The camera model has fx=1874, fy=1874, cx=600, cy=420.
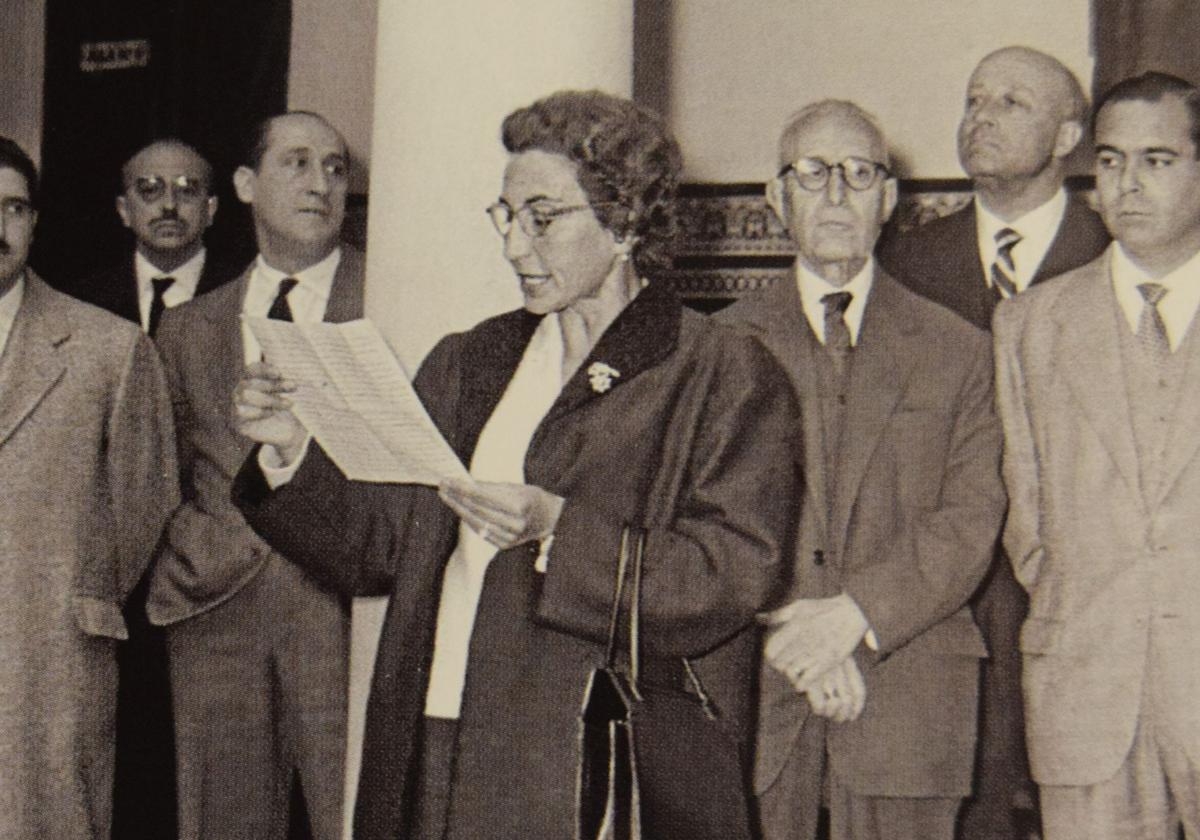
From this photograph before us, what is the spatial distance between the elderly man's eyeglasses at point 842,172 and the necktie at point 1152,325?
0.57 metres

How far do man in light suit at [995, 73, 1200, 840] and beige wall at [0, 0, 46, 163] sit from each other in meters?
3.98

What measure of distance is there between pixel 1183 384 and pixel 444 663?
1.55 m

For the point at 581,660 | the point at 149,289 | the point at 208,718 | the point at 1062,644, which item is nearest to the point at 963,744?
the point at 1062,644

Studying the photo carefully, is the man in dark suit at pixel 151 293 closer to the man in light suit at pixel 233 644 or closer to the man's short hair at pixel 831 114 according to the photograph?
the man in light suit at pixel 233 644

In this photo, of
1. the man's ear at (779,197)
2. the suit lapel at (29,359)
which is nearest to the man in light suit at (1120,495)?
the man's ear at (779,197)

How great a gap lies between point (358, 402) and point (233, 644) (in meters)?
1.77

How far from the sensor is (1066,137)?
170 inches

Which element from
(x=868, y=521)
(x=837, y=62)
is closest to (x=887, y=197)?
(x=868, y=521)

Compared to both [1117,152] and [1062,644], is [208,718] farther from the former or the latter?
[1117,152]

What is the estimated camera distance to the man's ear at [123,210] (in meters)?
5.70

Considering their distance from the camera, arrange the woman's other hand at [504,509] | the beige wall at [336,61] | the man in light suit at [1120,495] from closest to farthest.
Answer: the woman's other hand at [504,509]
the man in light suit at [1120,495]
the beige wall at [336,61]

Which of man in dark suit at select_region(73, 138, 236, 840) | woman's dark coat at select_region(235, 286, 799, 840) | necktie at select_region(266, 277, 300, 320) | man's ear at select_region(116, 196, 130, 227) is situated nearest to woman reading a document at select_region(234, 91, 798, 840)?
woman's dark coat at select_region(235, 286, 799, 840)

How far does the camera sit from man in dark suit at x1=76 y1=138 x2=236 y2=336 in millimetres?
5445

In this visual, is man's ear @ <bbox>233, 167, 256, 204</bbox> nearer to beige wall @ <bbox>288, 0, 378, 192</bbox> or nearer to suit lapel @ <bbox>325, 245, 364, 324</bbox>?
suit lapel @ <bbox>325, 245, 364, 324</bbox>
